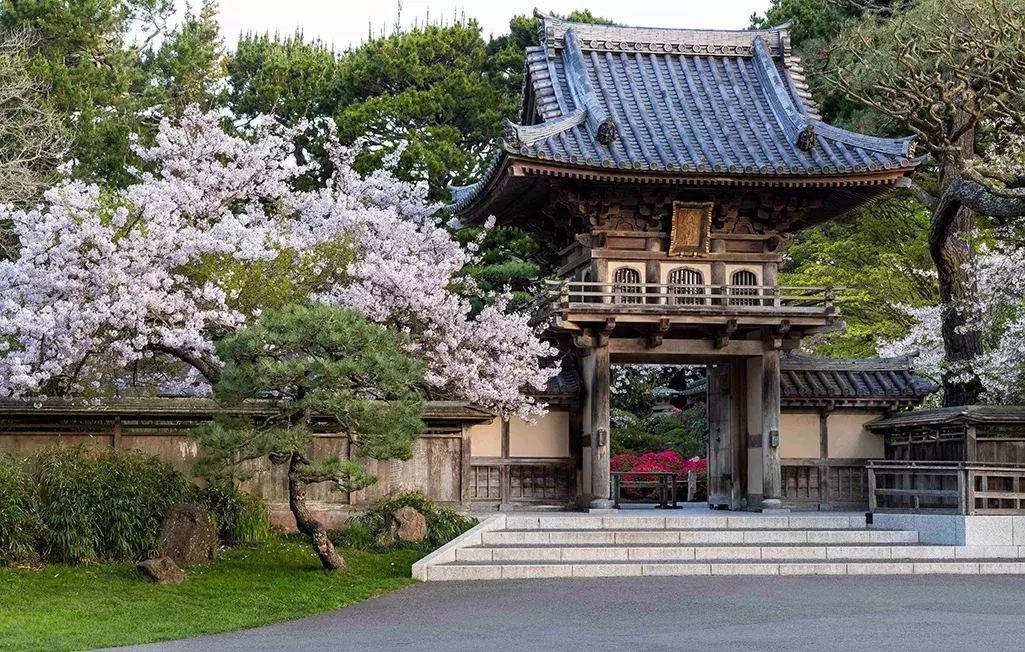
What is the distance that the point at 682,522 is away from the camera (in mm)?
20031

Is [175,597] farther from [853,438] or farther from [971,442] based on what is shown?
Result: [853,438]

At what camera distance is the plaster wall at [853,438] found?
945 inches

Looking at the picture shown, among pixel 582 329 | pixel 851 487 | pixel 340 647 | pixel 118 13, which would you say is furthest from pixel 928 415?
pixel 118 13

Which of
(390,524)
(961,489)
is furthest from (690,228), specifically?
(390,524)

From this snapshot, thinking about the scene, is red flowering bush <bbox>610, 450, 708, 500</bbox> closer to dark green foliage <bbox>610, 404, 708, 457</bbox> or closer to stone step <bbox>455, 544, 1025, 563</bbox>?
dark green foliage <bbox>610, 404, 708, 457</bbox>

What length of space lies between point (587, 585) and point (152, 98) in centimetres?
2186

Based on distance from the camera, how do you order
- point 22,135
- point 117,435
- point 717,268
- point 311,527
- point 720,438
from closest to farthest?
point 311,527
point 117,435
point 717,268
point 720,438
point 22,135

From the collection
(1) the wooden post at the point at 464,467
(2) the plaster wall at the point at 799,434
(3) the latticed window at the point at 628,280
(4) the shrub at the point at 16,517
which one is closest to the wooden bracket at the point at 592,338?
(3) the latticed window at the point at 628,280

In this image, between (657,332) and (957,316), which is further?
(957,316)

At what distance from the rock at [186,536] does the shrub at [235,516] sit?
3.72 ft

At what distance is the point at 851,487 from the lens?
2394 centimetres

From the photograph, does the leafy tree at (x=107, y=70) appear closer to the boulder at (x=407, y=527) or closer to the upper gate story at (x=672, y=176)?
the upper gate story at (x=672, y=176)

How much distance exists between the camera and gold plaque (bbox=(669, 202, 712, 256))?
22.5m

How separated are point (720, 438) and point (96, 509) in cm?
1267
